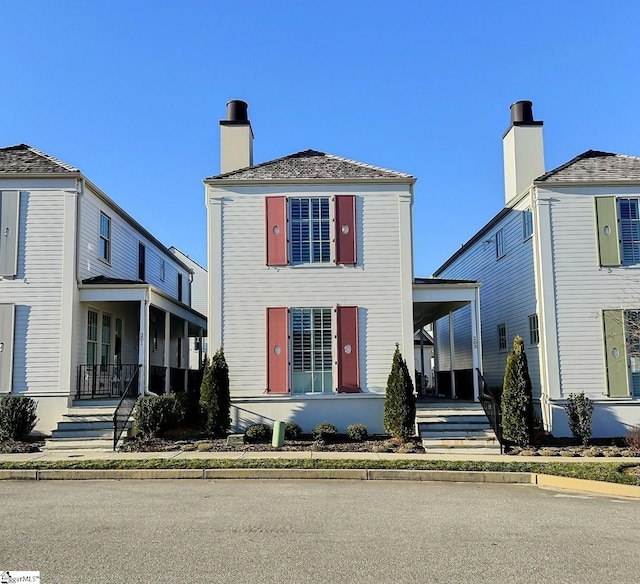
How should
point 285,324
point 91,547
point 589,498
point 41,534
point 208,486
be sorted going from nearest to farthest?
1. point 91,547
2. point 41,534
3. point 589,498
4. point 208,486
5. point 285,324

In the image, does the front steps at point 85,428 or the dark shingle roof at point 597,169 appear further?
the dark shingle roof at point 597,169

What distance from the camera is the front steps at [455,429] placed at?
1333 cm

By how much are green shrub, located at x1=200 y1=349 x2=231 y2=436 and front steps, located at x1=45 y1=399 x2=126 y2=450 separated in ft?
7.09

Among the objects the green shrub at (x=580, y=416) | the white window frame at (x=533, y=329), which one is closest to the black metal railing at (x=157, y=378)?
the white window frame at (x=533, y=329)

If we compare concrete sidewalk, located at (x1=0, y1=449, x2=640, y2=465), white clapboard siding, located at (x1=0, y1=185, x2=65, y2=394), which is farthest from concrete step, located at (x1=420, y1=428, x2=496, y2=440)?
white clapboard siding, located at (x1=0, y1=185, x2=65, y2=394)

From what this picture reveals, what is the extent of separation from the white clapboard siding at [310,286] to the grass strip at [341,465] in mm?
4146

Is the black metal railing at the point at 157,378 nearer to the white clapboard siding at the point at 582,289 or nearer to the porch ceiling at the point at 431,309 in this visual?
the porch ceiling at the point at 431,309

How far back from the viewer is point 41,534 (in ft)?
21.0

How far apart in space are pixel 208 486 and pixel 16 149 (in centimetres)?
1155

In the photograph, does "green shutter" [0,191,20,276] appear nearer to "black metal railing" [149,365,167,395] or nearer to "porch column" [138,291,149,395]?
"porch column" [138,291,149,395]

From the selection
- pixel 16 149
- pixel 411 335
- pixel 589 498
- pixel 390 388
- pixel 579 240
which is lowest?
pixel 589 498

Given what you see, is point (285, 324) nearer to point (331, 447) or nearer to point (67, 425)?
A: point (331, 447)

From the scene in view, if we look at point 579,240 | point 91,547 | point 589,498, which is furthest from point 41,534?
point 579,240

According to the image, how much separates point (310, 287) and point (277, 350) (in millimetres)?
1810
